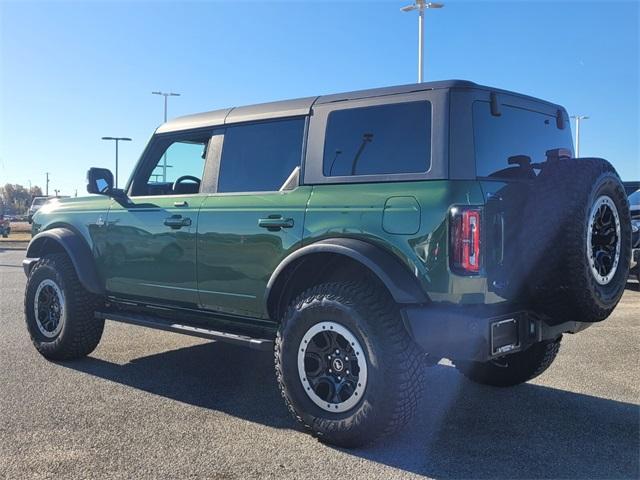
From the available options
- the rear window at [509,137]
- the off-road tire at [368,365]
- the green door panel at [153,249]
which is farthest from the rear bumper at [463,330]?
the green door panel at [153,249]

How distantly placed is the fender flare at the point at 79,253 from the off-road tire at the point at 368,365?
226cm

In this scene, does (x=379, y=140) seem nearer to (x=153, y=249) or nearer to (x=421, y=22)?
(x=153, y=249)

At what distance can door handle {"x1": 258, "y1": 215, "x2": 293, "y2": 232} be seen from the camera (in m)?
3.87

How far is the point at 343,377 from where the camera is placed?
11.8 ft

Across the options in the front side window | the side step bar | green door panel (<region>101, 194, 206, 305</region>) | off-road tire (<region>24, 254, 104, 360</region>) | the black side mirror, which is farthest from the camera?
off-road tire (<region>24, 254, 104, 360</region>)

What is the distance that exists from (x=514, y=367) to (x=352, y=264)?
166cm

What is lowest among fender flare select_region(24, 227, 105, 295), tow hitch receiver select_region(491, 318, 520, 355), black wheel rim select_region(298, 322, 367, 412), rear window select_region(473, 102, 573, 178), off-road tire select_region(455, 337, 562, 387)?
off-road tire select_region(455, 337, 562, 387)

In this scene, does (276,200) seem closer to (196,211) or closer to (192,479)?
(196,211)

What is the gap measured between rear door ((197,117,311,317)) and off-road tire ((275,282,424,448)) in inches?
17.9

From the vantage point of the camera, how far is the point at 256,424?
3906mm

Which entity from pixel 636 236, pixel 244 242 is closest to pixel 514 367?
pixel 244 242

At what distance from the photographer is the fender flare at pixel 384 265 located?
329 centimetres

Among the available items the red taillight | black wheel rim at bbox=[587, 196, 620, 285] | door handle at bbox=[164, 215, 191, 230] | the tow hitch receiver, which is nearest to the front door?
door handle at bbox=[164, 215, 191, 230]

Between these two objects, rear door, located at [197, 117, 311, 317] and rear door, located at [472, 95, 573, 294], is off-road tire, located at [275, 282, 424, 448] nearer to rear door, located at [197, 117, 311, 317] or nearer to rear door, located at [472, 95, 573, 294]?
rear door, located at [197, 117, 311, 317]
